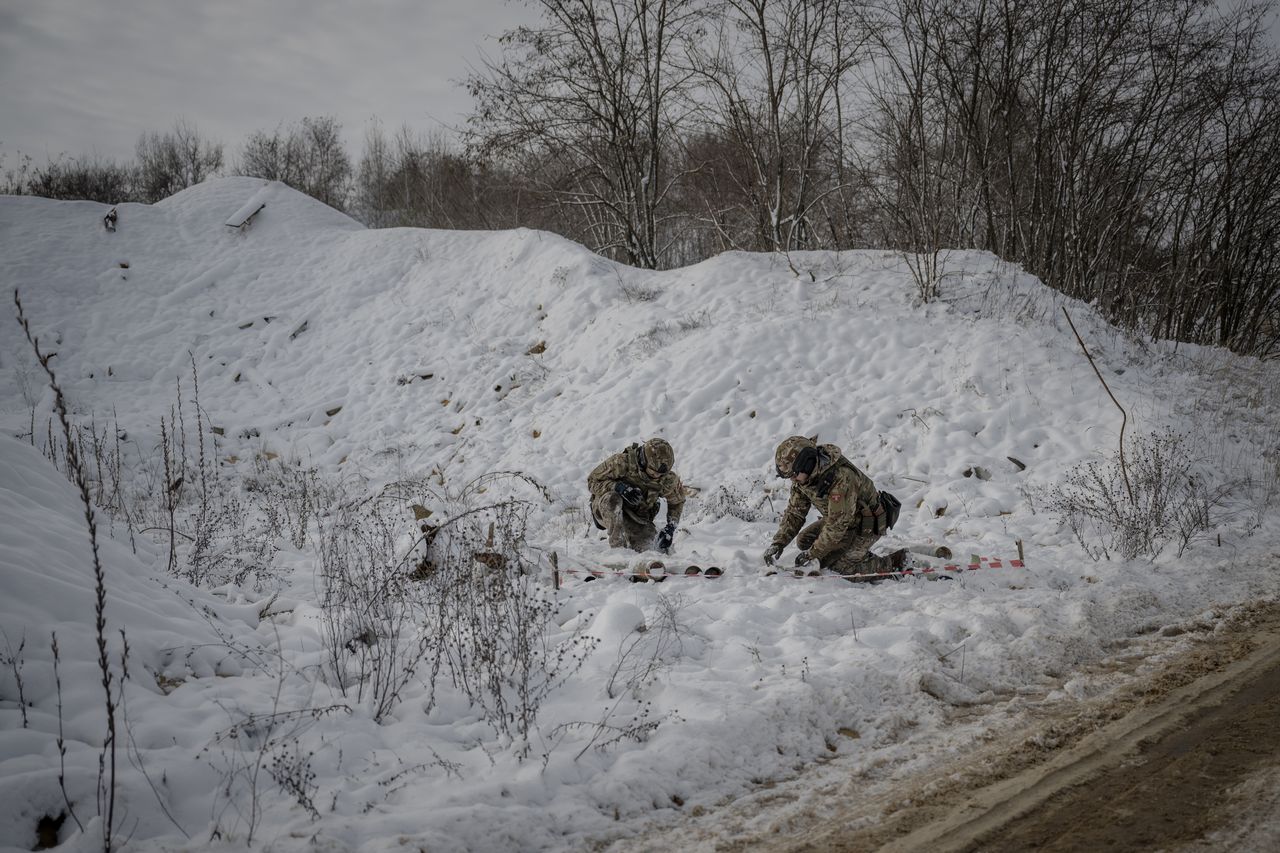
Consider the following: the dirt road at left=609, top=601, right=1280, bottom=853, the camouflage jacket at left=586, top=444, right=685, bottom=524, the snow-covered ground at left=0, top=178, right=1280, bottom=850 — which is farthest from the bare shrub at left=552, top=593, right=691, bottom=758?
the camouflage jacket at left=586, top=444, right=685, bottom=524

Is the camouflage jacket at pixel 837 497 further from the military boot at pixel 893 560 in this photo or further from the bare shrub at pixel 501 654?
the bare shrub at pixel 501 654

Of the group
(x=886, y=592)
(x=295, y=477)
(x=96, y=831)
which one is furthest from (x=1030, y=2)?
(x=96, y=831)

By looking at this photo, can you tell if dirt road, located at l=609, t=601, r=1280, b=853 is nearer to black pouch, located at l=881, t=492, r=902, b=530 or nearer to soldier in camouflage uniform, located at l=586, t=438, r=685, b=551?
black pouch, located at l=881, t=492, r=902, b=530

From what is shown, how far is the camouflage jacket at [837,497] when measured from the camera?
234 inches

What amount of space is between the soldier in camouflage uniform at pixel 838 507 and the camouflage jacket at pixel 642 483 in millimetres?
1385

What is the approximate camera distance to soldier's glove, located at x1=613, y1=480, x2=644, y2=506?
7.10 meters

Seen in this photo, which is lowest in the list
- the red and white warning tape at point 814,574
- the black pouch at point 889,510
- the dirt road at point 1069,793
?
the dirt road at point 1069,793

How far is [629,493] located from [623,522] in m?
0.31

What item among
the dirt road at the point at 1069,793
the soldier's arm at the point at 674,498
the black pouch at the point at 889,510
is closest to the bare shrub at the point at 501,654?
the dirt road at the point at 1069,793

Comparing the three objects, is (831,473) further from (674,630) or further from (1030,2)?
(1030,2)

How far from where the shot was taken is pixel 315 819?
105 inches

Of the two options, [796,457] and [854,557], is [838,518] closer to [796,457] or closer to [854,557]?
[854,557]

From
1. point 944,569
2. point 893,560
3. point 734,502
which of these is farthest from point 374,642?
point 734,502

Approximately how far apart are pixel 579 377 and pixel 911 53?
8165 mm
